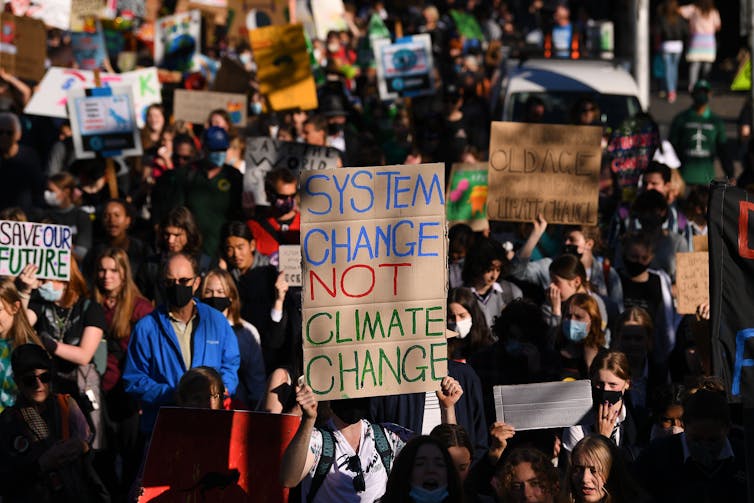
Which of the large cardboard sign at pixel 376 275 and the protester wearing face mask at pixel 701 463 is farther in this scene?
the large cardboard sign at pixel 376 275

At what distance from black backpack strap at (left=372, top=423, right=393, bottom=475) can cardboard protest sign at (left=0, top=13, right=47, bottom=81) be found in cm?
958

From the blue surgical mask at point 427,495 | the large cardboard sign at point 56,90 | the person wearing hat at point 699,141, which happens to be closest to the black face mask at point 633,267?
the blue surgical mask at point 427,495

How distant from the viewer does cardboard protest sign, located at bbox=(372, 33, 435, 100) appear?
15.9m

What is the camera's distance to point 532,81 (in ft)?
47.8

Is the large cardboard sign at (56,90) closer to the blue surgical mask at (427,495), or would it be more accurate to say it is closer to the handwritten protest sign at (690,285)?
the handwritten protest sign at (690,285)

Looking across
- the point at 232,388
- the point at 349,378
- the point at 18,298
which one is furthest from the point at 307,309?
the point at 18,298

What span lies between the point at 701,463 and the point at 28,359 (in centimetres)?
307

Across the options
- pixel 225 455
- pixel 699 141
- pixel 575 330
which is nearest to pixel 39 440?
pixel 225 455

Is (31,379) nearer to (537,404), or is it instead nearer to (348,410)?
(348,410)

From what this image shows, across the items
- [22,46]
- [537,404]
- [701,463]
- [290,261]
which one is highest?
[22,46]

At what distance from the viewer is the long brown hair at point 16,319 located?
7.77m

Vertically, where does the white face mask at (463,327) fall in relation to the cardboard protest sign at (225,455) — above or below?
above

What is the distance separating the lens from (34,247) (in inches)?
340

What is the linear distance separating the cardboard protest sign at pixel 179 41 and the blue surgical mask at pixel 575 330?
10.5 m
